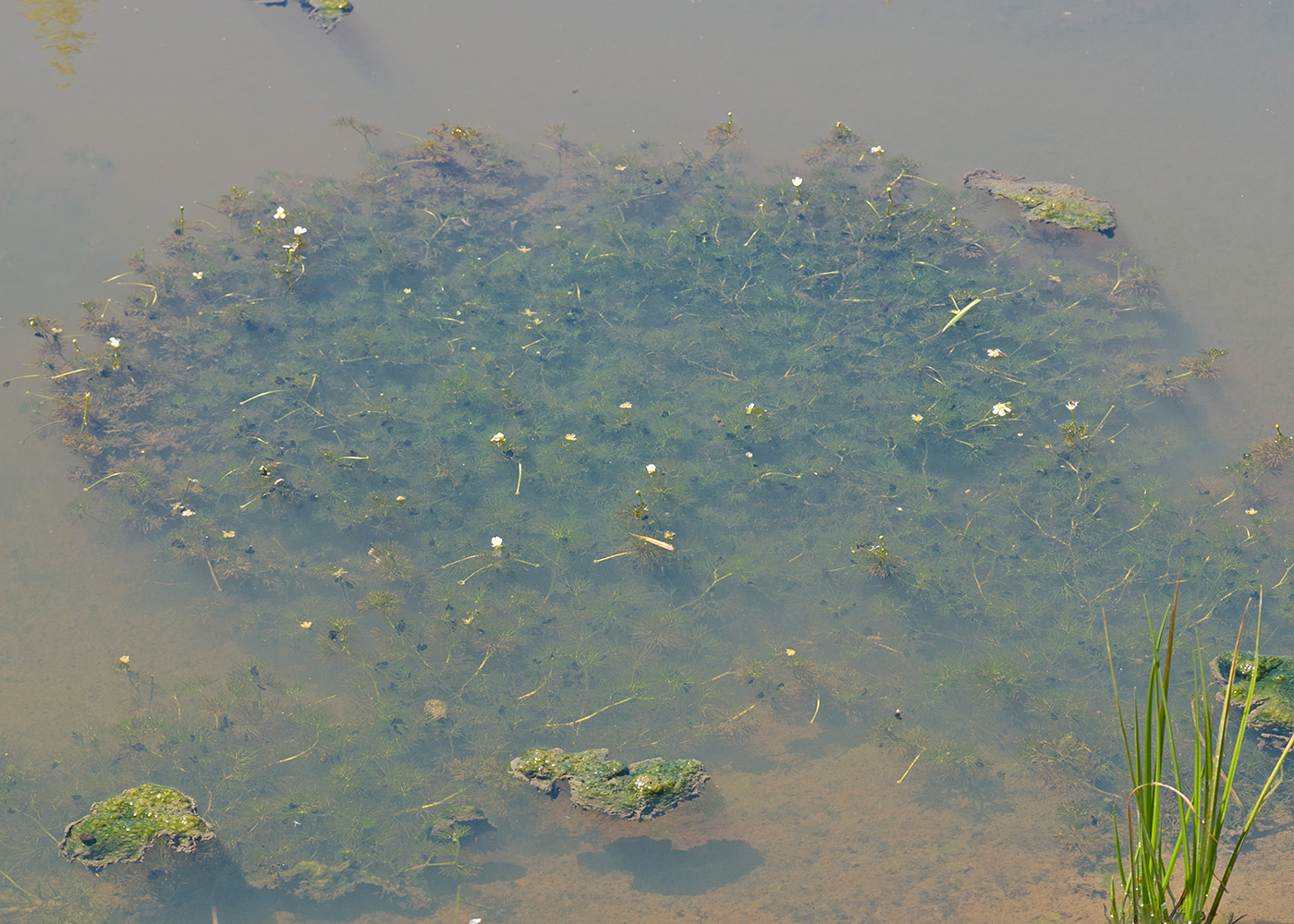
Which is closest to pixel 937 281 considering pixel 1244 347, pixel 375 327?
pixel 1244 347

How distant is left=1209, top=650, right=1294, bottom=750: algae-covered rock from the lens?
5.90m

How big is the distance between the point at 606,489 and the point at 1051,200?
5251 mm

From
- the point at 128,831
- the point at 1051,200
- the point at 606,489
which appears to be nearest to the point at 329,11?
the point at 606,489

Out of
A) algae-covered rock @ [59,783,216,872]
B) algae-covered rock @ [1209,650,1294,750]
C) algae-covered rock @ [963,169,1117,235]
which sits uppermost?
algae-covered rock @ [963,169,1117,235]

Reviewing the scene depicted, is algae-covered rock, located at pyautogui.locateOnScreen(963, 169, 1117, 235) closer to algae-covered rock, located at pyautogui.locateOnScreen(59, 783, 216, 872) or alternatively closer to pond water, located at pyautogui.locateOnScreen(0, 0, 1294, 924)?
pond water, located at pyautogui.locateOnScreen(0, 0, 1294, 924)

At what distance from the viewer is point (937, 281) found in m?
8.36

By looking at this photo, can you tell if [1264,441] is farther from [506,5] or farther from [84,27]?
[84,27]

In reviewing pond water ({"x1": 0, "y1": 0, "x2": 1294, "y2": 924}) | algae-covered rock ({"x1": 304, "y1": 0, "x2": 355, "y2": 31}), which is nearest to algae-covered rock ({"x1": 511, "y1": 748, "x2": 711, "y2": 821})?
pond water ({"x1": 0, "y1": 0, "x2": 1294, "y2": 924})

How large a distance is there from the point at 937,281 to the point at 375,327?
4.90 meters

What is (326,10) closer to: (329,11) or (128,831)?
(329,11)

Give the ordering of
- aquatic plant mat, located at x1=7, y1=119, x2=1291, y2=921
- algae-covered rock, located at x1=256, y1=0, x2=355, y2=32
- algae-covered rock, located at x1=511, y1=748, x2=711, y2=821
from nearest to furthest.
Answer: algae-covered rock, located at x1=511, y1=748, x2=711, y2=821 → aquatic plant mat, located at x1=7, y1=119, x2=1291, y2=921 → algae-covered rock, located at x1=256, y1=0, x2=355, y2=32

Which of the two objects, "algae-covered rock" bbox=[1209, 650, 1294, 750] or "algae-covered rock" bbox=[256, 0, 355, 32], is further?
"algae-covered rock" bbox=[256, 0, 355, 32]

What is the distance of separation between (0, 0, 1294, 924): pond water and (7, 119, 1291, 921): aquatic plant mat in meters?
0.04

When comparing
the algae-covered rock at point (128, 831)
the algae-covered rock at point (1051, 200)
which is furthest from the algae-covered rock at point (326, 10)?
the algae-covered rock at point (128, 831)
